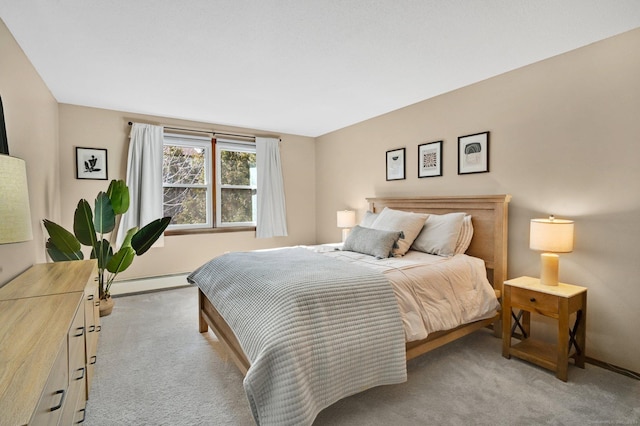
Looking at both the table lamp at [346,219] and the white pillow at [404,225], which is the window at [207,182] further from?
the white pillow at [404,225]

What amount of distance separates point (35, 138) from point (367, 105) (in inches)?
128

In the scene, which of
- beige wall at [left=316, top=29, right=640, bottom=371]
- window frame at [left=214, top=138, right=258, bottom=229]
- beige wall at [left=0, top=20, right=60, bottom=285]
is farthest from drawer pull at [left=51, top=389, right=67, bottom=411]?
window frame at [left=214, top=138, right=258, bottom=229]

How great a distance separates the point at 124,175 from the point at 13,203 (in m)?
3.36

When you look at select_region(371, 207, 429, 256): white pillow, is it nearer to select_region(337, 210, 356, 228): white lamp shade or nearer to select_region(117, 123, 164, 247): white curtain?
select_region(337, 210, 356, 228): white lamp shade

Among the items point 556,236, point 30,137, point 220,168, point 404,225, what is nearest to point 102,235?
point 30,137

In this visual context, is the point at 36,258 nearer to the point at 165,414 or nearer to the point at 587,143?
the point at 165,414

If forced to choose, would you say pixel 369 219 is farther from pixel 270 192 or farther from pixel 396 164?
pixel 270 192

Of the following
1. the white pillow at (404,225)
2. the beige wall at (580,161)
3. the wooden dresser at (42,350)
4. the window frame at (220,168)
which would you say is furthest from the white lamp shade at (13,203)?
the window frame at (220,168)

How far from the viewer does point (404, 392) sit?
1.98m

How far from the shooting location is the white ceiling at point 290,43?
6.33 feet

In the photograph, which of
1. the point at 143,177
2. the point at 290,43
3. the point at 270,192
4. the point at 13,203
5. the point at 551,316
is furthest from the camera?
the point at 270,192

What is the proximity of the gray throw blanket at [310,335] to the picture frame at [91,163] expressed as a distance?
2944mm

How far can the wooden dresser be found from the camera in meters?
0.77

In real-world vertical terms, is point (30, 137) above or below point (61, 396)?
above
